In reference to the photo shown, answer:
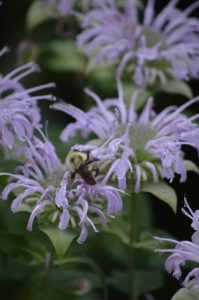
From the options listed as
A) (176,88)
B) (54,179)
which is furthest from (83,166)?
(176,88)

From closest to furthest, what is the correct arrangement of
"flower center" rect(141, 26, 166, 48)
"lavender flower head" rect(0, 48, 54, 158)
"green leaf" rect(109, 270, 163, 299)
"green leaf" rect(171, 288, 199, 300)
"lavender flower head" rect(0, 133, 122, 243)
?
"green leaf" rect(171, 288, 199, 300)
"lavender flower head" rect(0, 133, 122, 243)
"lavender flower head" rect(0, 48, 54, 158)
"green leaf" rect(109, 270, 163, 299)
"flower center" rect(141, 26, 166, 48)

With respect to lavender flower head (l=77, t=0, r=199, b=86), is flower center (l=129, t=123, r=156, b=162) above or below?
below

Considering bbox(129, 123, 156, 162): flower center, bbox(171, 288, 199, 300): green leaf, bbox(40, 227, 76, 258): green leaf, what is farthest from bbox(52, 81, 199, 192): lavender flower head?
bbox(171, 288, 199, 300): green leaf

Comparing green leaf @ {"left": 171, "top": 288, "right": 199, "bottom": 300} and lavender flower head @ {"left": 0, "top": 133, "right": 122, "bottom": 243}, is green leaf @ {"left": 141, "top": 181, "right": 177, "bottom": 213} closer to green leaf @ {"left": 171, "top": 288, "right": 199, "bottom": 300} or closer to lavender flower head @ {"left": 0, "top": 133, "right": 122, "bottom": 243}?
lavender flower head @ {"left": 0, "top": 133, "right": 122, "bottom": 243}

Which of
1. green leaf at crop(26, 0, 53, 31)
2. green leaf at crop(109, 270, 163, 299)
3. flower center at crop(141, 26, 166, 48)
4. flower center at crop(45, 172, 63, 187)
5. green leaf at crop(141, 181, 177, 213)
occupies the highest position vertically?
green leaf at crop(26, 0, 53, 31)

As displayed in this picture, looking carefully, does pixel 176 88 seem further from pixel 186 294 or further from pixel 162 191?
pixel 186 294

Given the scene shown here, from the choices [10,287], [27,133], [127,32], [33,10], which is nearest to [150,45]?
[127,32]

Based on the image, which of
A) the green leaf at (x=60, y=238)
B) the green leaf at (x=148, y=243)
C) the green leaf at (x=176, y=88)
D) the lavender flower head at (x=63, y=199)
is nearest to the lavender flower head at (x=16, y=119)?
the lavender flower head at (x=63, y=199)
